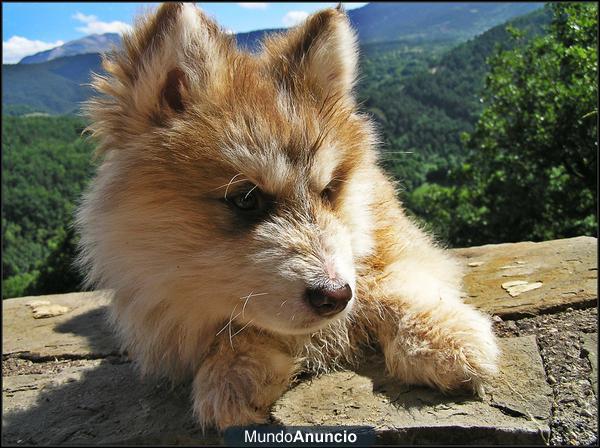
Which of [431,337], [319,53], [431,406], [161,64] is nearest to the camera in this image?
[431,406]

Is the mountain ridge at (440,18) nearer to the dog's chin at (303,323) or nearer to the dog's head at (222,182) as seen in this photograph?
the dog's head at (222,182)

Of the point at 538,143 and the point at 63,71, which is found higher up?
the point at 63,71

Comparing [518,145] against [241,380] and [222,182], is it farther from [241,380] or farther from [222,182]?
[241,380]

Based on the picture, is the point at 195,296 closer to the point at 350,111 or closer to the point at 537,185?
A: the point at 350,111

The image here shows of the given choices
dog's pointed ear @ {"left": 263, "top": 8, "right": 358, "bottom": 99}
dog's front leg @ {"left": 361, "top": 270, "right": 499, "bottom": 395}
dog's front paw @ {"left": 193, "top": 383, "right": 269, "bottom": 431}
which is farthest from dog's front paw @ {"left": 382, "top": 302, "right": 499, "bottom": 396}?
dog's pointed ear @ {"left": 263, "top": 8, "right": 358, "bottom": 99}

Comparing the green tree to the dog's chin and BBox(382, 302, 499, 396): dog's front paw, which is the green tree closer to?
BBox(382, 302, 499, 396): dog's front paw

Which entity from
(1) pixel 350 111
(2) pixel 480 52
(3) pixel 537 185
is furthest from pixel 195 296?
(2) pixel 480 52

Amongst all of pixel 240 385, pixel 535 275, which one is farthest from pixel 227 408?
pixel 535 275
